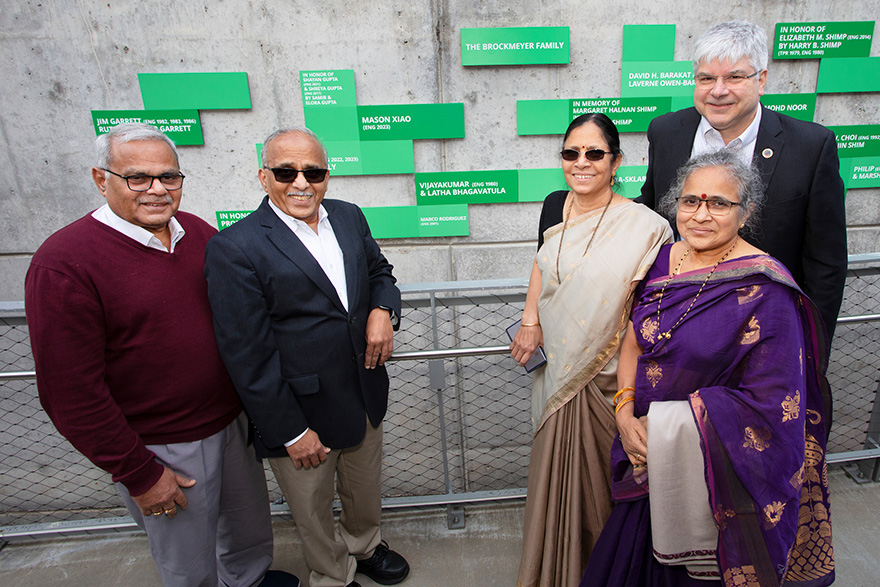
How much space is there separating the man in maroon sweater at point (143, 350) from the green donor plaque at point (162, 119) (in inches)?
52.1

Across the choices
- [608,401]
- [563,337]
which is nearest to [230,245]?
[563,337]

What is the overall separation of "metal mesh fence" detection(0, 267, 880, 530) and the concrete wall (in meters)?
0.71

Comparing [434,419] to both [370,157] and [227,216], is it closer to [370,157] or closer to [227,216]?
[370,157]

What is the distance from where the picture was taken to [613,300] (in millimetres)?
1457

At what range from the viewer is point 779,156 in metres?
1.59

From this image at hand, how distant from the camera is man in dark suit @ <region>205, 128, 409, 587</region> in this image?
4.81 ft

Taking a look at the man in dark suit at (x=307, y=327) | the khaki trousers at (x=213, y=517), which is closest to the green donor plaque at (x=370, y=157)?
the man in dark suit at (x=307, y=327)

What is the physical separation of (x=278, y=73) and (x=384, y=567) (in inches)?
106

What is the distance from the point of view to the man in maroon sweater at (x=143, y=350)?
4.19 feet

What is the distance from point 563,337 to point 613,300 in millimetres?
205

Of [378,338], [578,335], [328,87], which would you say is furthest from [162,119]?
[578,335]

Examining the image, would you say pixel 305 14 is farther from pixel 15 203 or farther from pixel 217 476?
pixel 217 476

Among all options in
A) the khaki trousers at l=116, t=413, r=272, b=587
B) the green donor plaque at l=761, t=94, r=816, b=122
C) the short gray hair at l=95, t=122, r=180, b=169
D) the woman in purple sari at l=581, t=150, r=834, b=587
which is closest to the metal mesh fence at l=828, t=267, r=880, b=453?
the green donor plaque at l=761, t=94, r=816, b=122

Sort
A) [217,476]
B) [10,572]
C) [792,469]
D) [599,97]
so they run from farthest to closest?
[599,97]
[10,572]
[217,476]
[792,469]
